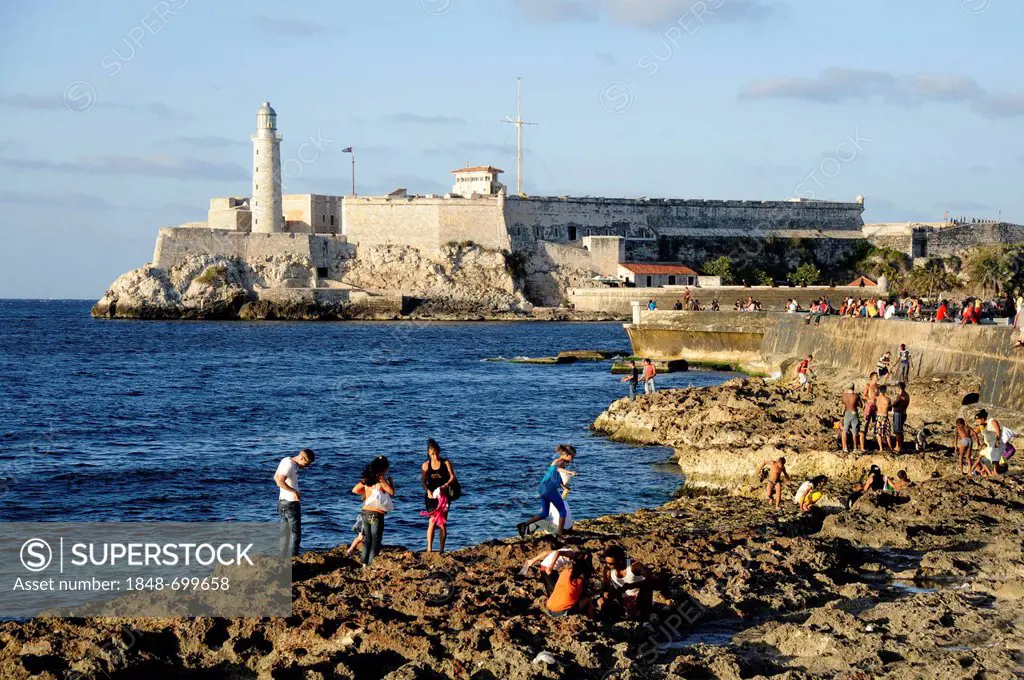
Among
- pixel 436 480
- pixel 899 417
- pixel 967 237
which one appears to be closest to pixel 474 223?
pixel 967 237

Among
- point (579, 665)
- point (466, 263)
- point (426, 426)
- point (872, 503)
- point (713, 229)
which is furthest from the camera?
point (713, 229)

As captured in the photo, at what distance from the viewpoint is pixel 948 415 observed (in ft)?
70.4

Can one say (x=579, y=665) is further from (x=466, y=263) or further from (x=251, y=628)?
(x=466, y=263)

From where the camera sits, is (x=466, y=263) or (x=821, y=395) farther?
(x=466, y=263)

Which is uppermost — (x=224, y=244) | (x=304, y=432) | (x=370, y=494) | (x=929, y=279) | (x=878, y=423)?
(x=224, y=244)

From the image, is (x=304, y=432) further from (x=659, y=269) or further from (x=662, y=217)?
(x=662, y=217)

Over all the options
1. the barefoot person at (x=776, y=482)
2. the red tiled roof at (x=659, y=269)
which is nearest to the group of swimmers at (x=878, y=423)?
the barefoot person at (x=776, y=482)

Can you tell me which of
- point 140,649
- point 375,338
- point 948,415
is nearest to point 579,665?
point 140,649

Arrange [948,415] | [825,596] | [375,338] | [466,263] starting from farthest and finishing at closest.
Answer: [466,263] → [375,338] → [948,415] → [825,596]

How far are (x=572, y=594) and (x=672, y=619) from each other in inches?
36.8

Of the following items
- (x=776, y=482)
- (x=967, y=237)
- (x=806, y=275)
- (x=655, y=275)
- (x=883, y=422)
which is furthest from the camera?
(x=967, y=237)

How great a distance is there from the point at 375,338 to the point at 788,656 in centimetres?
5795

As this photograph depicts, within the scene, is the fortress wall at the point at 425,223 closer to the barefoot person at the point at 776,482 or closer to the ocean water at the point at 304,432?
the ocean water at the point at 304,432

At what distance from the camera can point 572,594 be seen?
31.4 ft
